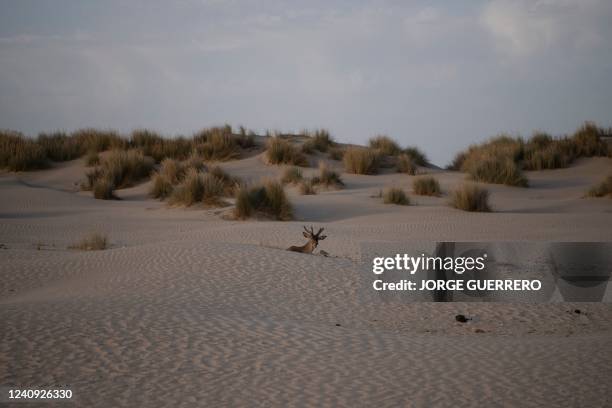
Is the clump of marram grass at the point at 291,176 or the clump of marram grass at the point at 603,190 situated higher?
the clump of marram grass at the point at 291,176

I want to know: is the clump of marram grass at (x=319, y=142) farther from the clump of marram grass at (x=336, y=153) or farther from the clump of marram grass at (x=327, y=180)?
the clump of marram grass at (x=327, y=180)

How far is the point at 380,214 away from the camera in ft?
56.9

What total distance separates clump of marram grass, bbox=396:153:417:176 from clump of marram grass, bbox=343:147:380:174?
2.97 feet

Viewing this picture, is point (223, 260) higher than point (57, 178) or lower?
lower

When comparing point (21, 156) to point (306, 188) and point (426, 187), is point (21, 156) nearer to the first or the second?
point (306, 188)

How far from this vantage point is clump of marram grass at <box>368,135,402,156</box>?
2868 centimetres

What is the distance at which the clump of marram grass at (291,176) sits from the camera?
22.1 metres

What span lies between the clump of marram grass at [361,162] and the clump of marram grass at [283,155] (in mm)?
1753

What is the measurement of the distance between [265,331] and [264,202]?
1089 cm

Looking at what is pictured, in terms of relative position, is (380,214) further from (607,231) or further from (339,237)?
(607,231)

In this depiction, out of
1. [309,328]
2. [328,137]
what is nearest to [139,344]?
[309,328]

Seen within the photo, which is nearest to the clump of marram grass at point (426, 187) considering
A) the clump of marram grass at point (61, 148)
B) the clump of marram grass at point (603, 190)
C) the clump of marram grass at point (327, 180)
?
the clump of marram grass at point (327, 180)

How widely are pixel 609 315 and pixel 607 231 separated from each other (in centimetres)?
670

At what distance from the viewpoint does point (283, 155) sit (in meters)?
26.0
